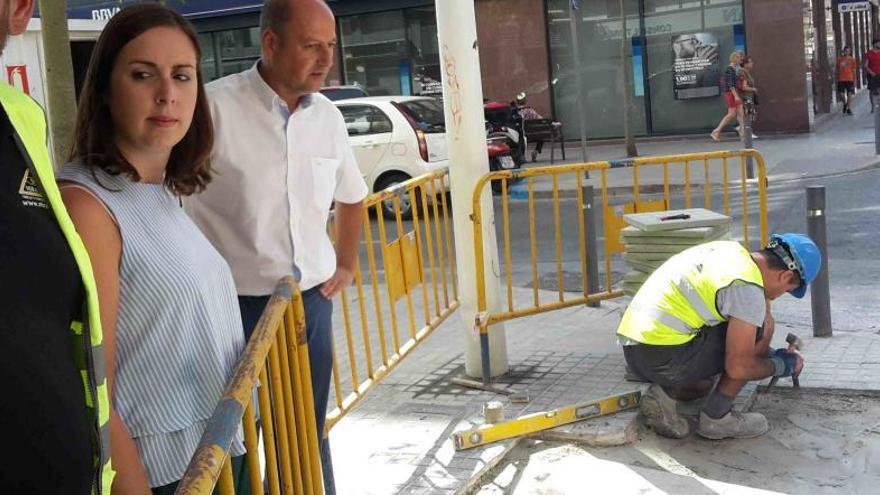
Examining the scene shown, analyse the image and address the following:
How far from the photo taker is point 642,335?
5.05 m

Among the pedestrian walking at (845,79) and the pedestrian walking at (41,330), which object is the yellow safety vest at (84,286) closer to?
the pedestrian walking at (41,330)

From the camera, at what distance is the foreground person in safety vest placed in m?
4.80

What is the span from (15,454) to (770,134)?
67.7ft

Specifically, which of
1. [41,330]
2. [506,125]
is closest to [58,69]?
[41,330]

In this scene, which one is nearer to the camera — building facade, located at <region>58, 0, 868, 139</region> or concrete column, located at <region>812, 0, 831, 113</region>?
building facade, located at <region>58, 0, 868, 139</region>

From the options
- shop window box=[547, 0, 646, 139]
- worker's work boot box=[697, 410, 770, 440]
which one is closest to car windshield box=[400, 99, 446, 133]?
shop window box=[547, 0, 646, 139]

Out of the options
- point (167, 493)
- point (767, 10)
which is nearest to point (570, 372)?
point (167, 493)

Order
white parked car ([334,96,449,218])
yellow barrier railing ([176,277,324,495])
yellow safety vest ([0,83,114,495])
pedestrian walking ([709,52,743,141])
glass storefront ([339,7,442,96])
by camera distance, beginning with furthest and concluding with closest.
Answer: glass storefront ([339,7,442,96]) < pedestrian walking ([709,52,743,141]) < white parked car ([334,96,449,218]) < yellow barrier railing ([176,277,324,495]) < yellow safety vest ([0,83,114,495])

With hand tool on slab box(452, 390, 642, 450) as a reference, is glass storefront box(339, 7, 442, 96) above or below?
above

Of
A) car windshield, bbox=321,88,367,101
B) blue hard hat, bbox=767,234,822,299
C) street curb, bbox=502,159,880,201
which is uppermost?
car windshield, bbox=321,88,367,101

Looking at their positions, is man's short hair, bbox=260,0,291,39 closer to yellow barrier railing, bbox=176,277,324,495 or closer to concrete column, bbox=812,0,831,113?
yellow barrier railing, bbox=176,277,324,495

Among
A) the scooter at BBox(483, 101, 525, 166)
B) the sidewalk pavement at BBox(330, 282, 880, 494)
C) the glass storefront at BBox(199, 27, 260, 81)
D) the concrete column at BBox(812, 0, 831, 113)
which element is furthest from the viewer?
the glass storefront at BBox(199, 27, 260, 81)

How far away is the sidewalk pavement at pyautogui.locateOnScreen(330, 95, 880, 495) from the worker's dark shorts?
0.90 feet

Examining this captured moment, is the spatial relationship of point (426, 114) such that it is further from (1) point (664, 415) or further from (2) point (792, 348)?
(1) point (664, 415)
